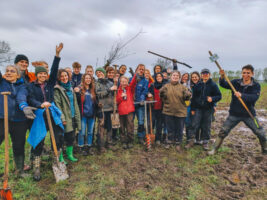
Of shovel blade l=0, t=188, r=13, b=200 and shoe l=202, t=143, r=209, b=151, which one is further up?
shovel blade l=0, t=188, r=13, b=200

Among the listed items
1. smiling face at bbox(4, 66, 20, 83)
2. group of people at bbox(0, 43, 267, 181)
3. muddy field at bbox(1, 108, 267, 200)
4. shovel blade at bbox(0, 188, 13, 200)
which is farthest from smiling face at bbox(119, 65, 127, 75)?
shovel blade at bbox(0, 188, 13, 200)

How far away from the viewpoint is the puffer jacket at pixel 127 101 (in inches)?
209

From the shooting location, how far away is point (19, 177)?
3.81m

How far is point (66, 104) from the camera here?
421 centimetres

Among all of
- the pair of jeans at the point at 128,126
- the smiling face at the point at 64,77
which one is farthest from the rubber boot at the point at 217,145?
the smiling face at the point at 64,77

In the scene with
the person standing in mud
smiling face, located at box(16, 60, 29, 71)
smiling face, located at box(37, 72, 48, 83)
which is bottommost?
the person standing in mud

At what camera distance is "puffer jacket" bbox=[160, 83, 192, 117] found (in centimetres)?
522

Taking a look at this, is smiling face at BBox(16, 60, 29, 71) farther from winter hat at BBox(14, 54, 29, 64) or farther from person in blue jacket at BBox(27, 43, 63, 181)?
person in blue jacket at BBox(27, 43, 63, 181)

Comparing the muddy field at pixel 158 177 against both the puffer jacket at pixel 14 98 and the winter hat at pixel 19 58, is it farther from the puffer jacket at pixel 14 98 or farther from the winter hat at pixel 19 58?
the winter hat at pixel 19 58

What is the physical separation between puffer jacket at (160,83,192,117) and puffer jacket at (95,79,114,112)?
1.65 meters

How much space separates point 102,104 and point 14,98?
212cm

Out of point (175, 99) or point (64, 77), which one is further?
point (175, 99)

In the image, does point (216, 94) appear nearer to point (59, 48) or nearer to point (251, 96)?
point (251, 96)

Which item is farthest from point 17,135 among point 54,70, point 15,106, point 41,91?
point 54,70
